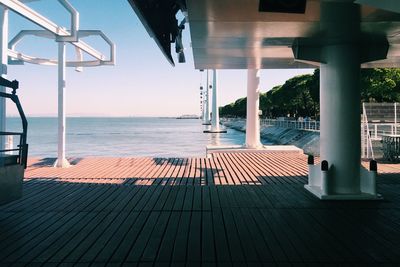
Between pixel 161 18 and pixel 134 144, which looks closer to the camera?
pixel 161 18

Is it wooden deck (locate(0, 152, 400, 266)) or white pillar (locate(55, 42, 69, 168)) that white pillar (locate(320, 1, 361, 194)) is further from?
white pillar (locate(55, 42, 69, 168))

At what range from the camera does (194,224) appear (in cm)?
550

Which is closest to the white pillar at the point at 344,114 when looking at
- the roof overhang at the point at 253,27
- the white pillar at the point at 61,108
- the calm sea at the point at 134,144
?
the roof overhang at the point at 253,27

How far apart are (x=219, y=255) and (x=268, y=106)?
301 feet

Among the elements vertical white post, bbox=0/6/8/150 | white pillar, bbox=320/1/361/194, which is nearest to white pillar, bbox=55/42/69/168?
vertical white post, bbox=0/6/8/150

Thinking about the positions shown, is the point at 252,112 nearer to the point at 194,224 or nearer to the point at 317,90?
the point at 194,224

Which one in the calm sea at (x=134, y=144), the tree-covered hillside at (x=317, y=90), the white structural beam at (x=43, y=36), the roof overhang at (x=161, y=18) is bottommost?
the calm sea at (x=134, y=144)

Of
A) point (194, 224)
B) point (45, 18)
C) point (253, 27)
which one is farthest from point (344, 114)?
point (45, 18)

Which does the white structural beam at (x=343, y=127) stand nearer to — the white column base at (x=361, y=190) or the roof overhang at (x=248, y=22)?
the white column base at (x=361, y=190)

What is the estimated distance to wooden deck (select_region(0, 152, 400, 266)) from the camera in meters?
4.18

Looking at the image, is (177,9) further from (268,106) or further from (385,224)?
(268,106)

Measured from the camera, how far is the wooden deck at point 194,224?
13.7 ft

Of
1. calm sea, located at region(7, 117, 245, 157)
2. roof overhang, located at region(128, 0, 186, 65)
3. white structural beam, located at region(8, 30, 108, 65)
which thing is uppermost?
white structural beam, located at region(8, 30, 108, 65)

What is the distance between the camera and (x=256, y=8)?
215 inches
